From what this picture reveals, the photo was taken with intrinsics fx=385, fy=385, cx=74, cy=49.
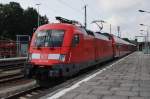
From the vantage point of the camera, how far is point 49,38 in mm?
17938

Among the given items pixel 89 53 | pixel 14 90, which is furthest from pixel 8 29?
pixel 14 90

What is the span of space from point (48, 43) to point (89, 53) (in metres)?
4.97

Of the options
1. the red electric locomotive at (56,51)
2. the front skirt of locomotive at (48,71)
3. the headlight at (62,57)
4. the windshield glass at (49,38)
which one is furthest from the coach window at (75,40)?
the front skirt of locomotive at (48,71)

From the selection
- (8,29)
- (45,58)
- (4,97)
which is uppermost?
(8,29)

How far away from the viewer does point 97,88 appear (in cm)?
1341

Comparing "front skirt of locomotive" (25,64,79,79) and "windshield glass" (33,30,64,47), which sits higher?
"windshield glass" (33,30,64,47)

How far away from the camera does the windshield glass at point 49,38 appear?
17.7 meters

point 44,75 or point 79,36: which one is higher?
point 79,36

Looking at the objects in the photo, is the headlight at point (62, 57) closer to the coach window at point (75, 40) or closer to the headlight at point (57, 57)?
the headlight at point (57, 57)

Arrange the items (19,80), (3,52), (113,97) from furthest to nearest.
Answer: (3,52) → (19,80) → (113,97)

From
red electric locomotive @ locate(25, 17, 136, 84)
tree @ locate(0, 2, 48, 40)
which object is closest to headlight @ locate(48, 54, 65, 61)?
red electric locomotive @ locate(25, 17, 136, 84)

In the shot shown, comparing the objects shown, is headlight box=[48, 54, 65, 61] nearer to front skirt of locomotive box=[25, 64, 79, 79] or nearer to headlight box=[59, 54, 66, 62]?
headlight box=[59, 54, 66, 62]

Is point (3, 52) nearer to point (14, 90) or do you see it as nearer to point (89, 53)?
point (89, 53)

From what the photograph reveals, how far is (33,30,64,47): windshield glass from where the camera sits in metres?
17.7
